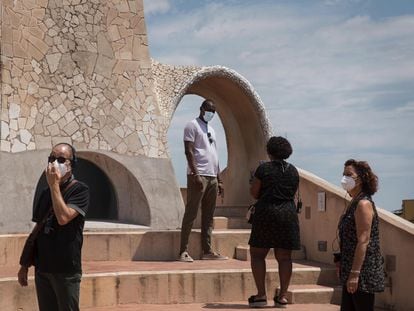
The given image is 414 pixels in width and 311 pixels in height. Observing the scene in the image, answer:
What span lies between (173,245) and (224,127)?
6202 millimetres

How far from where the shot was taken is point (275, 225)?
6.71 metres

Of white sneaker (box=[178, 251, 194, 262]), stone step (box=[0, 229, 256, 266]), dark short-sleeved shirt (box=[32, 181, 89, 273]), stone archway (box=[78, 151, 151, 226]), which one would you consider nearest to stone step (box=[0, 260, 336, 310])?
white sneaker (box=[178, 251, 194, 262])

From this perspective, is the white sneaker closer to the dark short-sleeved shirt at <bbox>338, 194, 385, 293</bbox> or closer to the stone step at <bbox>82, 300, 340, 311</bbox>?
the stone step at <bbox>82, 300, 340, 311</bbox>

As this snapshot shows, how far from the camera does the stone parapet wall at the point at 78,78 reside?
404 inches

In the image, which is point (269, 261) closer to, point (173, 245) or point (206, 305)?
point (173, 245)

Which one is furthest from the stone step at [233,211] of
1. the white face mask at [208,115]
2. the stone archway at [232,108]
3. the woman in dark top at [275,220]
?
the woman in dark top at [275,220]

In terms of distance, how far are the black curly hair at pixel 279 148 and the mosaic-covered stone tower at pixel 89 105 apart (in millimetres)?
4565

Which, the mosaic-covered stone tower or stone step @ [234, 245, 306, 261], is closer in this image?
stone step @ [234, 245, 306, 261]

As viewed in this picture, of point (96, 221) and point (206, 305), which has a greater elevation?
point (96, 221)

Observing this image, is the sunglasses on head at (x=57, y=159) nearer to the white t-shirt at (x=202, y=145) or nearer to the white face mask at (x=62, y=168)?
the white face mask at (x=62, y=168)

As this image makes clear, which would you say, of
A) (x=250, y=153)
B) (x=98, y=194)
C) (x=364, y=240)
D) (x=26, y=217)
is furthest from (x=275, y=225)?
(x=250, y=153)

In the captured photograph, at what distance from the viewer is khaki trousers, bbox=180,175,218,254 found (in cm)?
856

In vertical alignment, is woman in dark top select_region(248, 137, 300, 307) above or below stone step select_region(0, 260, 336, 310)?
above

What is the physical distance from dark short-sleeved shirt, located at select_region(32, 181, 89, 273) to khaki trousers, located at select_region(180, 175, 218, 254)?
4126 millimetres
